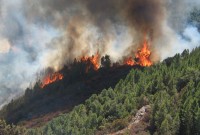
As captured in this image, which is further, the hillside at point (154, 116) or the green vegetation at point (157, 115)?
the hillside at point (154, 116)

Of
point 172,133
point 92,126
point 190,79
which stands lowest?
point 172,133

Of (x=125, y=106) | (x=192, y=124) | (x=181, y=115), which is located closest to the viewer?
(x=192, y=124)

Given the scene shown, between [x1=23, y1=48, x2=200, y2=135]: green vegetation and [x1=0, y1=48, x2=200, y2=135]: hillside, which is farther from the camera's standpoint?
[x1=0, y1=48, x2=200, y2=135]: hillside

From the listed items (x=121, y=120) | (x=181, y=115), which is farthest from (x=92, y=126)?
(x=181, y=115)

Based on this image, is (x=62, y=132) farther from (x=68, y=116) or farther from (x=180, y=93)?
(x=180, y=93)

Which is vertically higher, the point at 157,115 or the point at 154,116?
the point at 154,116

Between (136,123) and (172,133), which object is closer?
(172,133)

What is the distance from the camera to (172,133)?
157 m

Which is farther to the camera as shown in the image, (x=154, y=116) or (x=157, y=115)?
(x=154, y=116)

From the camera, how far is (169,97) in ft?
607

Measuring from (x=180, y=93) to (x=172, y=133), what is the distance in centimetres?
3641

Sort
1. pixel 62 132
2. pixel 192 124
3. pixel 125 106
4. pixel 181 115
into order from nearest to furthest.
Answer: pixel 192 124, pixel 181 115, pixel 62 132, pixel 125 106

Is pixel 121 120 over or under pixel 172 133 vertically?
over

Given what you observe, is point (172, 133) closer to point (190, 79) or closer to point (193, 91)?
point (193, 91)
